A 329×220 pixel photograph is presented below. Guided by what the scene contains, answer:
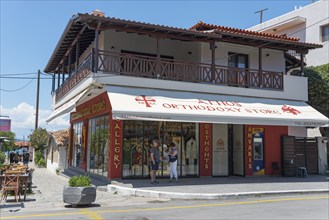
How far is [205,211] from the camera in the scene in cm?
1027

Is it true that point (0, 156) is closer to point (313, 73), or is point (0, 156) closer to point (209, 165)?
point (209, 165)

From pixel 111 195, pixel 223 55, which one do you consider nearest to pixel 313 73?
pixel 223 55

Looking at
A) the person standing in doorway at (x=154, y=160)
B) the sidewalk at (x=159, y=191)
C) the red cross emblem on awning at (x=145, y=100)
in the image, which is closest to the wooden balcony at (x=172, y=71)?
the red cross emblem on awning at (x=145, y=100)

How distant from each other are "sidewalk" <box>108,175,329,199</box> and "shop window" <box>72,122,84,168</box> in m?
7.59

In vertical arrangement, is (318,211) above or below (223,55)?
below

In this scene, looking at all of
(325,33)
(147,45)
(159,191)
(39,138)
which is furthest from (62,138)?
(325,33)

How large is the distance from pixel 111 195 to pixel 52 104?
48.8 ft

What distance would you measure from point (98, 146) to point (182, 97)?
5.31 meters

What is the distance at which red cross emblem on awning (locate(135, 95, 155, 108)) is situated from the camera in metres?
15.0

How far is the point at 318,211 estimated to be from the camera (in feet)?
33.2

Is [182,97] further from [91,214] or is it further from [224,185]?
[91,214]

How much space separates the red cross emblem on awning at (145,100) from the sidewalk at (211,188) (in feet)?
11.1

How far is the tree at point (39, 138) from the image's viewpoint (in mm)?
36312

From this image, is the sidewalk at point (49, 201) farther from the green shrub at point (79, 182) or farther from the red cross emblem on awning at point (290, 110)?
the red cross emblem on awning at point (290, 110)
